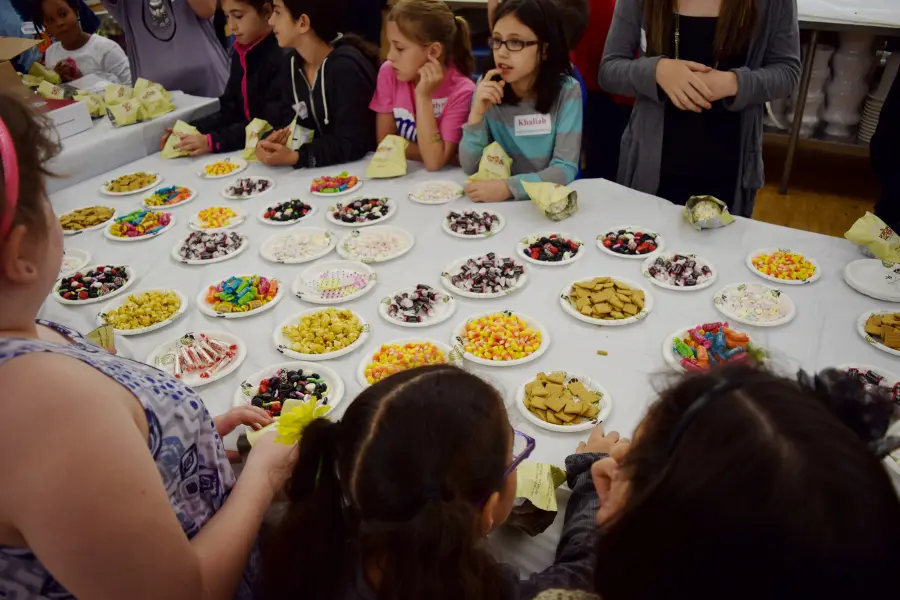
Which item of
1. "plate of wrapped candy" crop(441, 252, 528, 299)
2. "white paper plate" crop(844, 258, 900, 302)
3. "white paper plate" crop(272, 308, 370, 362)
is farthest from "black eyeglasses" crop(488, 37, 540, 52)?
"white paper plate" crop(844, 258, 900, 302)

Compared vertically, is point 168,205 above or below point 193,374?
above

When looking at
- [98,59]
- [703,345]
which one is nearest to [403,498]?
[703,345]

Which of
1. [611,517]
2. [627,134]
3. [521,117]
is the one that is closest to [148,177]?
[521,117]

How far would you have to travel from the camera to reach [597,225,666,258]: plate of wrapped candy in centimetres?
206

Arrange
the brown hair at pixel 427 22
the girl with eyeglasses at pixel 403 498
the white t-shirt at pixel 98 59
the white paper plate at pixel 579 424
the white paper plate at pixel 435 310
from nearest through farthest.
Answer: the girl with eyeglasses at pixel 403 498, the white paper plate at pixel 579 424, the white paper plate at pixel 435 310, the brown hair at pixel 427 22, the white t-shirt at pixel 98 59

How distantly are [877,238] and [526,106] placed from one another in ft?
4.36

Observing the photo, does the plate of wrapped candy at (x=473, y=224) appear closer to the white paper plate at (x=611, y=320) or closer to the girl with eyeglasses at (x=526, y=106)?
the girl with eyeglasses at (x=526, y=106)

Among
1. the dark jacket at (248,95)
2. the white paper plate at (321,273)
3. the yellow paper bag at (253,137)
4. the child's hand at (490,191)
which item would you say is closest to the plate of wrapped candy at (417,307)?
the white paper plate at (321,273)

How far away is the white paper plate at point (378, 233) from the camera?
2146 mm

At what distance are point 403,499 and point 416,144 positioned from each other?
89.3 inches

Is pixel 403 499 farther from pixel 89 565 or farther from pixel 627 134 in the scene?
pixel 627 134

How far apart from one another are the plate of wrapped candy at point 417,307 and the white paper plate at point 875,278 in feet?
3.81

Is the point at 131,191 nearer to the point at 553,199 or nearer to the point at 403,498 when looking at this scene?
the point at 553,199

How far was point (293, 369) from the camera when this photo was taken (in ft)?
5.42
